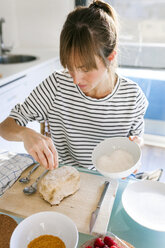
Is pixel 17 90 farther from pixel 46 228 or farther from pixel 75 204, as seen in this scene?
pixel 46 228

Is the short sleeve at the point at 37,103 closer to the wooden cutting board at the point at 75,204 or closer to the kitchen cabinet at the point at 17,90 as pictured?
the wooden cutting board at the point at 75,204

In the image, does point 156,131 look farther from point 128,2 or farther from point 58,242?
point 58,242

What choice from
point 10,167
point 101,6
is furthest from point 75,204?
point 101,6

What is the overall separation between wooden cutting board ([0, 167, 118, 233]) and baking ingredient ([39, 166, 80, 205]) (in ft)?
0.07

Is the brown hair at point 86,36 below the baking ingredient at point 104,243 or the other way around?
the other way around

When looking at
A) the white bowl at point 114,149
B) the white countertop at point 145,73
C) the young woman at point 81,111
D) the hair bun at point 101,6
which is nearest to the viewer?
the white bowl at point 114,149

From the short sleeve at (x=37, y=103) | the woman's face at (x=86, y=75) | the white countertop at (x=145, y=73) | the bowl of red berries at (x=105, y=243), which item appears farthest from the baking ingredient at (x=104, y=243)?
the white countertop at (x=145, y=73)

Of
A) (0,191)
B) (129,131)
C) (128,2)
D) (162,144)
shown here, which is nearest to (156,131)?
(162,144)

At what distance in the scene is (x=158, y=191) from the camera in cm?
85

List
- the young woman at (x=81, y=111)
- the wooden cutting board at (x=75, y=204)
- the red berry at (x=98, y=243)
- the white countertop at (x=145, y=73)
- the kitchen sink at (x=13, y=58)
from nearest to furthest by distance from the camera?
the red berry at (x=98, y=243), the wooden cutting board at (x=75, y=204), the young woman at (x=81, y=111), the kitchen sink at (x=13, y=58), the white countertop at (x=145, y=73)

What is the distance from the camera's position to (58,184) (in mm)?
809

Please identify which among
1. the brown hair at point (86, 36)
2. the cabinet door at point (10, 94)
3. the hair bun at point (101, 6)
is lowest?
the cabinet door at point (10, 94)

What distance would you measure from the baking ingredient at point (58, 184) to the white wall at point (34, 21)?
6.98ft

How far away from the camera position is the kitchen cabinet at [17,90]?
183cm
